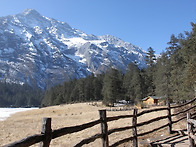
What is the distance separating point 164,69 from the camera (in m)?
42.9

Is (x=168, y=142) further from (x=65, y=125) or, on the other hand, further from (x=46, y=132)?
(x=65, y=125)

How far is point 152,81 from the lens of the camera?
66.2 m

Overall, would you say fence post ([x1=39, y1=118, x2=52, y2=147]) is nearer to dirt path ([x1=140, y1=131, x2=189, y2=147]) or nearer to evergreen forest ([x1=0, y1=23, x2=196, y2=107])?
dirt path ([x1=140, y1=131, x2=189, y2=147])

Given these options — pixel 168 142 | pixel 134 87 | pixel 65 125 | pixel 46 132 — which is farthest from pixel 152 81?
pixel 46 132

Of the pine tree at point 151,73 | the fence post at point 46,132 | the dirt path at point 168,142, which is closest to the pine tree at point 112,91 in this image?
the pine tree at point 151,73

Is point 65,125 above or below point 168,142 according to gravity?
below

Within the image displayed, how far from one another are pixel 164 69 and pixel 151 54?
36.1 m

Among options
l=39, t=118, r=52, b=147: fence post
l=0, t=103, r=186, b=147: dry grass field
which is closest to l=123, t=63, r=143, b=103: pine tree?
l=0, t=103, r=186, b=147: dry grass field

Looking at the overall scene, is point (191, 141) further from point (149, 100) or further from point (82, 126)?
point (149, 100)

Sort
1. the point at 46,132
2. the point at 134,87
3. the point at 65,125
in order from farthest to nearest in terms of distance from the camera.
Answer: the point at 134,87 < the point at 65,125 < the point at 46,132

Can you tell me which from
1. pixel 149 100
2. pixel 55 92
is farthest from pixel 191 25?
pixel 55 92

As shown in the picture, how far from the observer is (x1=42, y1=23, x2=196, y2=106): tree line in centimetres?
2330

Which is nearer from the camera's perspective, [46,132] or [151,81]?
[46,132]

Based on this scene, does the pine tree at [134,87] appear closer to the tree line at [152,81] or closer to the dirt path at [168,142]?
the tree line at [152,81]
